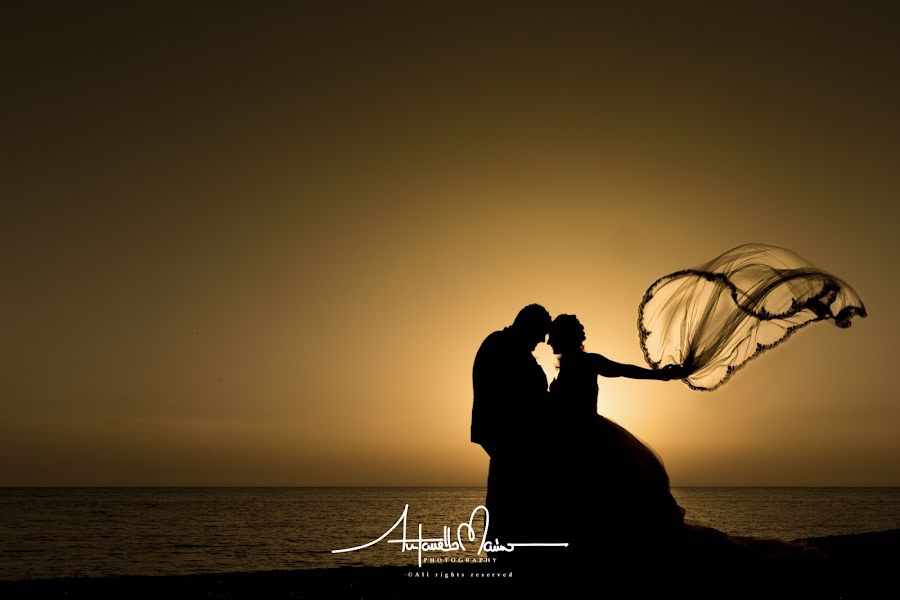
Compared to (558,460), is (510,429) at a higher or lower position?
higher

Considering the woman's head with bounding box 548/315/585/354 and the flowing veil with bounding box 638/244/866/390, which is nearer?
the woman's head with bounding box 548/315/585/354

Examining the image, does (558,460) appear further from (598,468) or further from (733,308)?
(733,308)

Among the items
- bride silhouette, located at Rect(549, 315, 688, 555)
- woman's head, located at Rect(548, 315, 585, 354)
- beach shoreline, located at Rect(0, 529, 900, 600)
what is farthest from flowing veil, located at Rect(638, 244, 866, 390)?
beach shoreline, located at Rect(0, 529, 900, 600)

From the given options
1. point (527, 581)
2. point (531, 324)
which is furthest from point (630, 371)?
point (527, 581)

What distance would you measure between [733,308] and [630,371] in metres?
1.75

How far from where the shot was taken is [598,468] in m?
7.71

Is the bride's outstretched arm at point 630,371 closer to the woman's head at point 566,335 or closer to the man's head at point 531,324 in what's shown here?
the woman's head at point 566,335

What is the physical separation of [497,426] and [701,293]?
342cm

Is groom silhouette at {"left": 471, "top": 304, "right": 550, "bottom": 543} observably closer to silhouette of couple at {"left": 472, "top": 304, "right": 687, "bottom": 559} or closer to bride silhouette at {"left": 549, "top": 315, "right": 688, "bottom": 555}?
silhouette of couple at {"left": 472, "top": 304, "right": 687, "bottom": 559}

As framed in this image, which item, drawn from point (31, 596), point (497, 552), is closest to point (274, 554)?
point (31, 596)

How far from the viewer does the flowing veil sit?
8.56 metres

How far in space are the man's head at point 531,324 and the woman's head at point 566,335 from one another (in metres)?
0.29

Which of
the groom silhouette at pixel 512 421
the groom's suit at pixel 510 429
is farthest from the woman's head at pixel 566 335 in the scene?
the groom's suit at pixel 510 429

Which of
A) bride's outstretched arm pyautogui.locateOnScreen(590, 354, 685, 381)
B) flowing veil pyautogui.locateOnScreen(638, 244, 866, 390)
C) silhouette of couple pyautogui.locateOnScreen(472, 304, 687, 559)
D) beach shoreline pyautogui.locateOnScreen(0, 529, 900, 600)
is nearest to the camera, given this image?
beach shoreline pyautogui.locateOnScreen(0, 529, 900, 600)
